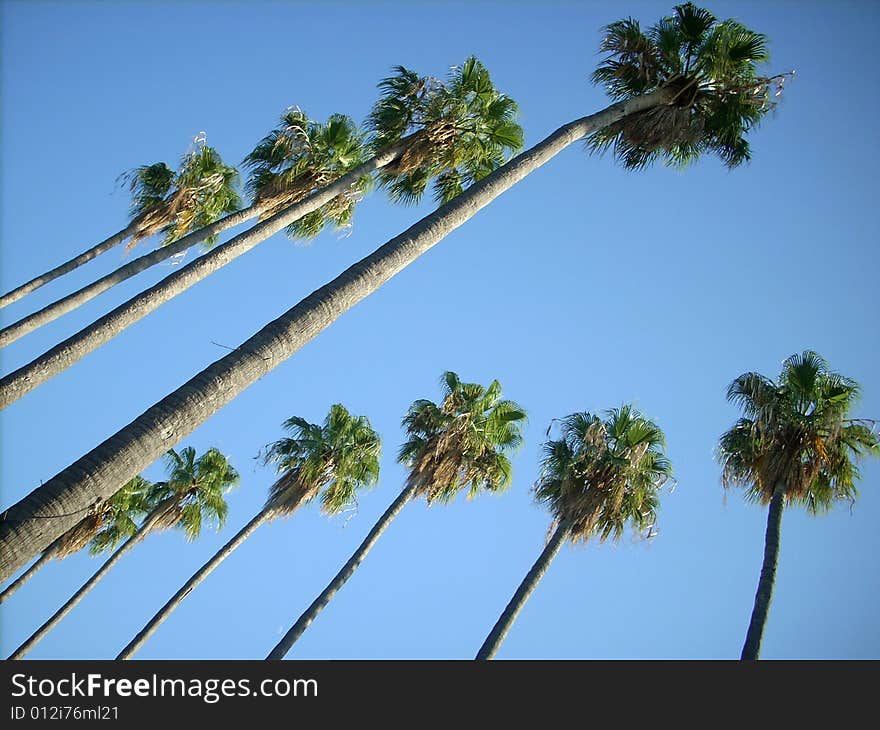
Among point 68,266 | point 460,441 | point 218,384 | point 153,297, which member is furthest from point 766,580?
point 68,266

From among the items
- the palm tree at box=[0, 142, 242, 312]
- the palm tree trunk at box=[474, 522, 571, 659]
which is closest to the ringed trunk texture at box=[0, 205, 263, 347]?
the palm tree at box=[0, 142, 242, 312]

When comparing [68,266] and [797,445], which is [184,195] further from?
[797,445]

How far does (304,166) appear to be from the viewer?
52.9 feet

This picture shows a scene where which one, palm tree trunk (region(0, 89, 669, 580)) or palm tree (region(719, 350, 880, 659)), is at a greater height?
palm tree (region(719, 350, 880, 659))

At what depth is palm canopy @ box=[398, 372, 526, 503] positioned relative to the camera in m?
18.0

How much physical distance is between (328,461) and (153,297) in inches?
342

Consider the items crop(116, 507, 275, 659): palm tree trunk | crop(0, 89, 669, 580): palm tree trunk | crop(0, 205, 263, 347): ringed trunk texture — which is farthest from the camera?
crop(116, 507, 275, 659): palm tree trunk

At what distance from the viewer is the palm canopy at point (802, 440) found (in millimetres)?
13555

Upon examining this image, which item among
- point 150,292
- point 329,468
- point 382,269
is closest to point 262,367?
point 382,269

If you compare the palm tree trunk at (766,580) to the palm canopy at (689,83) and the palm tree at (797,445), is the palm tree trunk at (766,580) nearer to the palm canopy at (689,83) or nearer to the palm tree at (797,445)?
the palm tree at (797,445)

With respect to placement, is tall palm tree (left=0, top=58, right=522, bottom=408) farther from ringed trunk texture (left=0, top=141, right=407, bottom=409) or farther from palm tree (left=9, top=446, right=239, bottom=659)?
palm tree (left=9, top=446, right=239, bottom=659)

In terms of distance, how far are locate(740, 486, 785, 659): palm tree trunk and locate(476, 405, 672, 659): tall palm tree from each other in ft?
7.53

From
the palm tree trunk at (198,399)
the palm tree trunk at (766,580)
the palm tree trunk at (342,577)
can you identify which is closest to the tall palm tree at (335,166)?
the palm tree trunk at (198,399)
